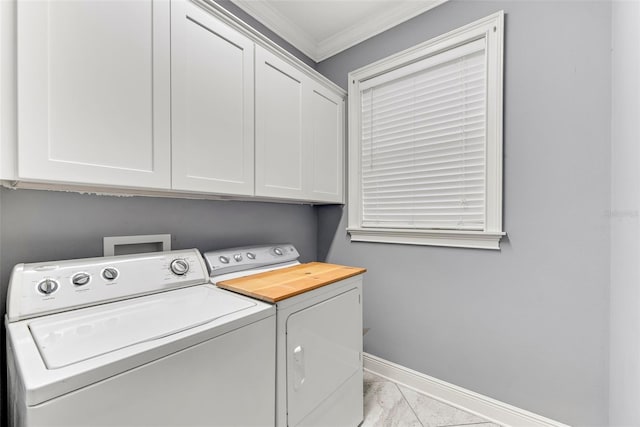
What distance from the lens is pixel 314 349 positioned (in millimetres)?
1256

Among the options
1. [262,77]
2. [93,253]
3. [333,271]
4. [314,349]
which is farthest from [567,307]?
[93,253]

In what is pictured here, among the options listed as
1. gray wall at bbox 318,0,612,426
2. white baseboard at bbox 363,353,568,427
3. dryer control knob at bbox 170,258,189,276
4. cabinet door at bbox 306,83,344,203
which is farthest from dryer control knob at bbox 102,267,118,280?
white baseboard at bbox 363,353,568,427

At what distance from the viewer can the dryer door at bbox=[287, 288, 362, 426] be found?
1.15 meters

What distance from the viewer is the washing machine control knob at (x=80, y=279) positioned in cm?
99

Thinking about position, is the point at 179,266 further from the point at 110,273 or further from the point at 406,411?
the point at 406,411

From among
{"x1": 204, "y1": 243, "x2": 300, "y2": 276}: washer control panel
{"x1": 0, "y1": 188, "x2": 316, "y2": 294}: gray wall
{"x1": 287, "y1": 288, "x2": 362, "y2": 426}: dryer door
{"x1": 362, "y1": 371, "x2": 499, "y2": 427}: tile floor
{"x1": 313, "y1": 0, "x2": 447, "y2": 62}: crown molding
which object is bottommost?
{"x1": 362, "y1": 371, "x2": 499, "y2": 427}: tile floor

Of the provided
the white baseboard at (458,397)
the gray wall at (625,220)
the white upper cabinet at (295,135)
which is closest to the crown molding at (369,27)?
the white upper cabinet at (295,135)

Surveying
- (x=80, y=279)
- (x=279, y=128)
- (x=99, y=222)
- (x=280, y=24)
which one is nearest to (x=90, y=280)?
(x=80, y=279)

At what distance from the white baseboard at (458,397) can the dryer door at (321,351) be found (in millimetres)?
582

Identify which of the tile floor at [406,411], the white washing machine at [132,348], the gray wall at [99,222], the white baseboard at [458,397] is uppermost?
the gray wall at [99,222]

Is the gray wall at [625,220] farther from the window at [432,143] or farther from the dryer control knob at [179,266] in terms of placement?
the dryer control knob at [179,266]

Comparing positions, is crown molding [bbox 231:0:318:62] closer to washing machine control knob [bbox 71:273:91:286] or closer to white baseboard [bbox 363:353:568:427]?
washing machine control knob [bbox 71:273:91:286]

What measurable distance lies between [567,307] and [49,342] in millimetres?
2156

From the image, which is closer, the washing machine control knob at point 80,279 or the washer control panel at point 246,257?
the washing machine control knob at point 80,279
